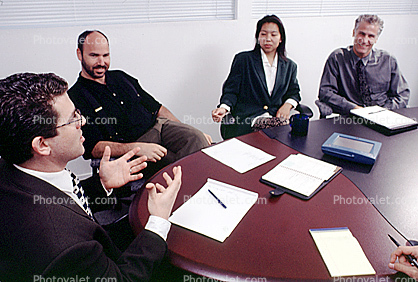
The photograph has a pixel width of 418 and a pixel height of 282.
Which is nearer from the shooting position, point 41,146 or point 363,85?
point 41,146

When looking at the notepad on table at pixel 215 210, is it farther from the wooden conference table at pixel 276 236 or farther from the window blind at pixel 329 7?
the window blind at pixel 329 7

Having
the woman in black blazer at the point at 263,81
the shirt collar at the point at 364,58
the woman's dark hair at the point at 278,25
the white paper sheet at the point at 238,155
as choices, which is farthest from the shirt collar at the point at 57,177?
the shirt collar at the point at 364,58

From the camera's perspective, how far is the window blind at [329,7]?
314cm

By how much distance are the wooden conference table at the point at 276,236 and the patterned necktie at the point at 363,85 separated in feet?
5.56

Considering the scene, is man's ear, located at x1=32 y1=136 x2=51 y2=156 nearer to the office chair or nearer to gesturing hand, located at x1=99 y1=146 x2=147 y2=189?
gesturing hand, located at x1=99 y1=146 x2=147 y2=189

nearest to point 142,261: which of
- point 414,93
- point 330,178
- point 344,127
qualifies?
point 330,178

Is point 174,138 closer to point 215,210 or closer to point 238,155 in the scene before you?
point 238,155

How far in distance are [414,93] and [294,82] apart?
2.38 metres

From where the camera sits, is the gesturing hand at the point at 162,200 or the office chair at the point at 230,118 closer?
the gesturing hand at the point at 162,200

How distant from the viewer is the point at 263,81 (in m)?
2.79

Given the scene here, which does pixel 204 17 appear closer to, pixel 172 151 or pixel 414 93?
pixel 172 151

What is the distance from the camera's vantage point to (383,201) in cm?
125

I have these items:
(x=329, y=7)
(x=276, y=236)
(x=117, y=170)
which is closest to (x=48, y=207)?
(x=117, y=170)

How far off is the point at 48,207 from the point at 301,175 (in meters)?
1.02
